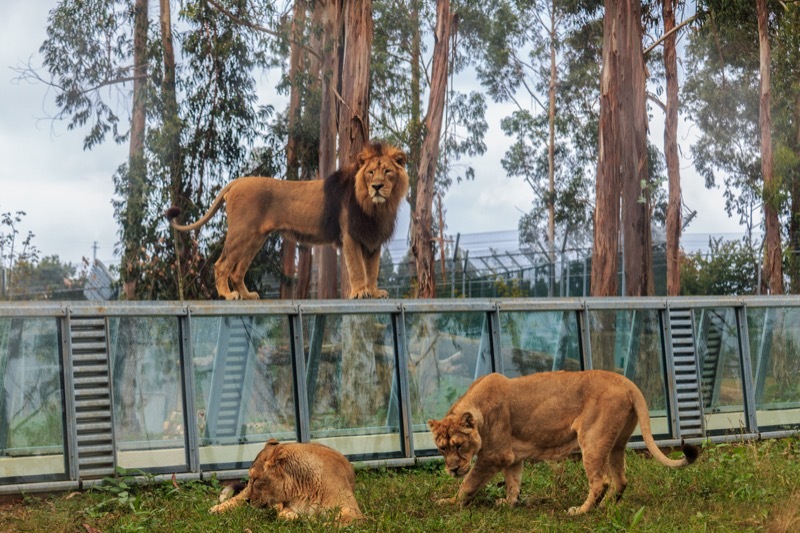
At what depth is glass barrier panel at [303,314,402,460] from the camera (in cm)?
917

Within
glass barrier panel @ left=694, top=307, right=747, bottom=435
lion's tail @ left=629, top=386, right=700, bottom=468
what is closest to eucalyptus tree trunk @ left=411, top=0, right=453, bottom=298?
glass barrier panel @ left=694, top=307, right=747, bottom=435

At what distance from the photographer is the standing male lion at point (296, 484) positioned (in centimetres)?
688

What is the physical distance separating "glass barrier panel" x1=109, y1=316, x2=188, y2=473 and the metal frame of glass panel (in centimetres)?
3

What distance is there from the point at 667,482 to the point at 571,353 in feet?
7.58

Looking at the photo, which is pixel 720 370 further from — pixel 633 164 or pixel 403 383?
pixel 633 164

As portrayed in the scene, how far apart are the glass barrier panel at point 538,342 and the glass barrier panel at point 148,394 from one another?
3.01 metres

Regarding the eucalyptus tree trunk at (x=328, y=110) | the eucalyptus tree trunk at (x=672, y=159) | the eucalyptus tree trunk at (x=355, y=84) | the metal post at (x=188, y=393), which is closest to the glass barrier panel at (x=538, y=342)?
the metal post at (x=188, y=393)

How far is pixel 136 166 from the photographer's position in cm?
2450

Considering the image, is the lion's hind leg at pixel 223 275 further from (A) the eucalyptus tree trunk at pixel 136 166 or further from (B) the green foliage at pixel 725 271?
(B) the green foliage at pixel 725 271

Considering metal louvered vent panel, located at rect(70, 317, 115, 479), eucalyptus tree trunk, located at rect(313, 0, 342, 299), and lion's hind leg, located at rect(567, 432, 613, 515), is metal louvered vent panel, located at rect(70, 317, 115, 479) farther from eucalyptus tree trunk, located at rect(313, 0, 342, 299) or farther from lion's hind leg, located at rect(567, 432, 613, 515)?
eucalyptus tree trunk, located at rect(313, 0, 342, 299)

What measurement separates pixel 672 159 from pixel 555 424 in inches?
879

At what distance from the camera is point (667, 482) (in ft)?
27.0

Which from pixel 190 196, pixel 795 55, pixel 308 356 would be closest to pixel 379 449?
pixel 308 356

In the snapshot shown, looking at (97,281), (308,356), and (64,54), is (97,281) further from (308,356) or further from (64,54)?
(308,356)
